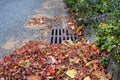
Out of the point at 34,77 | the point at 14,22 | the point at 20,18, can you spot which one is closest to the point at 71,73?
the point at 34,77

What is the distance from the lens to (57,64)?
3564mm

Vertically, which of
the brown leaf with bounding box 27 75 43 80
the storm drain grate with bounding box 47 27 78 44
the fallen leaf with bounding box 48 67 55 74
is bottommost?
the storm drain grate with bounding box 47 27 78 44

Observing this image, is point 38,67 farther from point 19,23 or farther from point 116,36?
point 19,23

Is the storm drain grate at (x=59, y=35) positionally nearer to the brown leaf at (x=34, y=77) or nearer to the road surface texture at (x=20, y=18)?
the road surface texture at (x=20, y=18)

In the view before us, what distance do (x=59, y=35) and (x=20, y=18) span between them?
5.75 feet

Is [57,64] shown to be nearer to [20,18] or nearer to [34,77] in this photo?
[34,77]

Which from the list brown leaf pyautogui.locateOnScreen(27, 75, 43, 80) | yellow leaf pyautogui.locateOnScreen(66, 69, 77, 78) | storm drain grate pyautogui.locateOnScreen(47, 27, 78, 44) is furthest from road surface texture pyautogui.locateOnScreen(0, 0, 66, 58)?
yellow leaf pyautogui.locateOnScreen(66, 69, 77, 78)

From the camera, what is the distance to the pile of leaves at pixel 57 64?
3311mm

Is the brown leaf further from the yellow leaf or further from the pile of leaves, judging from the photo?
the yellow leaf

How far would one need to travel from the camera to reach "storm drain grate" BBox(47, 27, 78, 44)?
492 centimetres

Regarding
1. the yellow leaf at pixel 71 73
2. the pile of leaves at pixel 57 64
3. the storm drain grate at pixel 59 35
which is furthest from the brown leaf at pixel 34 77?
the storm drain grate at pixel 59 35

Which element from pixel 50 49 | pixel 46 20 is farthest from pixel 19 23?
pixel 50 49

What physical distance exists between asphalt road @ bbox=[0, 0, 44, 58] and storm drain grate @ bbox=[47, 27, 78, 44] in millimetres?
354

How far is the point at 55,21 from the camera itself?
621 cm
